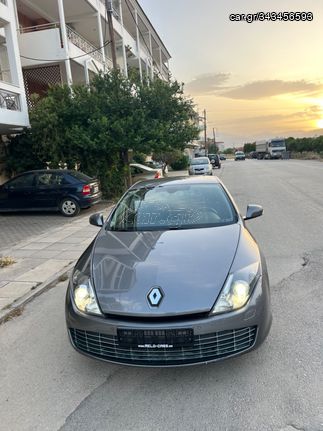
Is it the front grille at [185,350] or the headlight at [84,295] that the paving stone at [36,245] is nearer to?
the headlight at [84,295]

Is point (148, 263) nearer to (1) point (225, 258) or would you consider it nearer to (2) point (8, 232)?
(1) point (225, 258)

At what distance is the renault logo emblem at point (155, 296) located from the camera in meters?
2.67

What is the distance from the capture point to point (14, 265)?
6.43 m

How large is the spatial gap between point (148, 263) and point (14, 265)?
4.18 metres

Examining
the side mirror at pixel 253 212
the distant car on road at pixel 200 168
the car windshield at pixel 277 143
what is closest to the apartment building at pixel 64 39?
the distant car on road at pixel 200 168

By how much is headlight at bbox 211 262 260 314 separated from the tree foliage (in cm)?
1105

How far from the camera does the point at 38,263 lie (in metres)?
6.47

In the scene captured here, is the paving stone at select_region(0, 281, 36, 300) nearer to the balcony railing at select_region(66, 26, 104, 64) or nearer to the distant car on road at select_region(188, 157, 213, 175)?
the balcony railing at select_region(66, 26, 104, 64)

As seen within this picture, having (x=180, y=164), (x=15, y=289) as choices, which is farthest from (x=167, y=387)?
(x=180, y=164)

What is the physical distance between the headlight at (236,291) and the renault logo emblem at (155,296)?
40 centimetres

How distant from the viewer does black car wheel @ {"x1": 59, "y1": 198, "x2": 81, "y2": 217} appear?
1157 cm

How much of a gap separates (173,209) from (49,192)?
8.24 m

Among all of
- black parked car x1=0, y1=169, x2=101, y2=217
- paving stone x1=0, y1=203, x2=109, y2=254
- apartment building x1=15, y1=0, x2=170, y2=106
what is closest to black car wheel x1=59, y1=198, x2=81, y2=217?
black parked car x1=0, y1=169, x2=101, y2=217

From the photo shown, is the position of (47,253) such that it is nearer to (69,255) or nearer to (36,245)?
(69,255)
